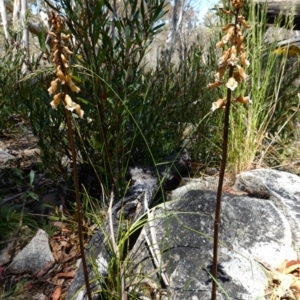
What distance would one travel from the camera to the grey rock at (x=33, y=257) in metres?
1.95

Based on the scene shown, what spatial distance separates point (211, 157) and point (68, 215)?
3.63ft

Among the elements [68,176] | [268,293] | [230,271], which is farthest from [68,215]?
[268,293]

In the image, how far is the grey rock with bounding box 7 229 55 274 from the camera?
1947mm

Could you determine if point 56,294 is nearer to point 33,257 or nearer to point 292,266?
point 33,257

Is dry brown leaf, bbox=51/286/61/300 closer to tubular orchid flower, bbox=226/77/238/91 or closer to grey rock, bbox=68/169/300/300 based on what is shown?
grey rock, bbox=68/169/300/300

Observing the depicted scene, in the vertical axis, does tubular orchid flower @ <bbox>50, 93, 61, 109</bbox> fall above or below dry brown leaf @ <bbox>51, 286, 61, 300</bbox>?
above

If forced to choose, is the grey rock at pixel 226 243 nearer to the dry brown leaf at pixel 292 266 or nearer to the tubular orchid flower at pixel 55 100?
the dry brown leaf at pixel 292 266

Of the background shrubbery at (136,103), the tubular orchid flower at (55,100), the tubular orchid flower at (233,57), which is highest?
the tubular orchid flower at (233,57)

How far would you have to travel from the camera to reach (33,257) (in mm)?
1983

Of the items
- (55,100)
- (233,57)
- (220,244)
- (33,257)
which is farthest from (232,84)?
(33,257)

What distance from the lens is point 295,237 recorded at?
1819 mm

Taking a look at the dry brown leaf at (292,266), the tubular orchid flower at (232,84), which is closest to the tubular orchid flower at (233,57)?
the tubular orchid flower at (232,84)

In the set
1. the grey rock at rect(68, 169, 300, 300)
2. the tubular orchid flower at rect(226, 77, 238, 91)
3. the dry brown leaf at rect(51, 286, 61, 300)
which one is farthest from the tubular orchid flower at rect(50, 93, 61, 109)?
the dry brown leaf at rect(51, 286, 61, 300)

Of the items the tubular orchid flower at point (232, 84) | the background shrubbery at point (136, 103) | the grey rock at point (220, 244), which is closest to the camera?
the tubular orchid flower at point (232, 84)
